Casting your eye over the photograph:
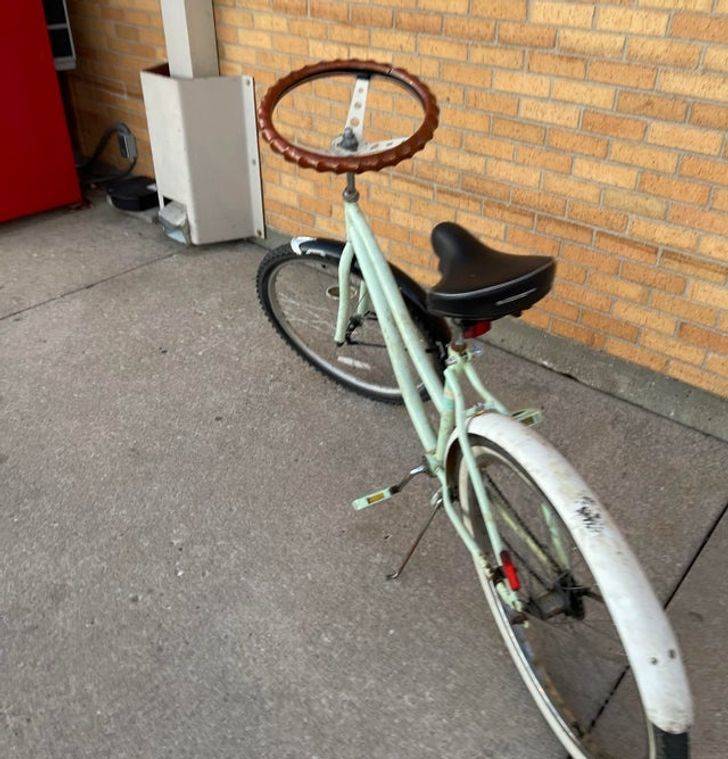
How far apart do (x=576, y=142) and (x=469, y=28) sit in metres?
0.58

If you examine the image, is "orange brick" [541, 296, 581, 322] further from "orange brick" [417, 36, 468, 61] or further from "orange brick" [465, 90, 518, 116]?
"orange brick" [417, 36, 468, 61]

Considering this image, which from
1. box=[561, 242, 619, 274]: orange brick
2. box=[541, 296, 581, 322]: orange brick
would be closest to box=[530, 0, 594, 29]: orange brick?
box=[561, 242, 619, 274]: orange brick

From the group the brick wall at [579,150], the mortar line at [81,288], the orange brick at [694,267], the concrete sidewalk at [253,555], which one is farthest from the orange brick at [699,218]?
the mortar line at [81,288]

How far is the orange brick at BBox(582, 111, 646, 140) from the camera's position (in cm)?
249

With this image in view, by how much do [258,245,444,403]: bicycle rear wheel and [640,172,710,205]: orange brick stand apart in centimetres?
89

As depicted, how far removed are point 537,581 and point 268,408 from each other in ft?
4.44

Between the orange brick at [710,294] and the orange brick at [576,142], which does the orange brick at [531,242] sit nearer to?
the orange brick at [576,142]

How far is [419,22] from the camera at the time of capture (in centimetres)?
288

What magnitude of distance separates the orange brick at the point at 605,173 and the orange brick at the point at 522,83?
271mm

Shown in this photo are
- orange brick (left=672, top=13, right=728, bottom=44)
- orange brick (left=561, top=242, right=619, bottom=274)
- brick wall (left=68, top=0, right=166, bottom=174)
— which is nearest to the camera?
orange brick (left=672, top=13, right=728, bottom=44)

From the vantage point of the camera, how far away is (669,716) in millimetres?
1348

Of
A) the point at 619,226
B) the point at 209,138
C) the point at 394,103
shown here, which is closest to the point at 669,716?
the point at 619,226

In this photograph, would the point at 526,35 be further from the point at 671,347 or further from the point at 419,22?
the point at 671,347

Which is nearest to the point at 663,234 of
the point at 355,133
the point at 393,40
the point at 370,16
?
the point at 355,133
